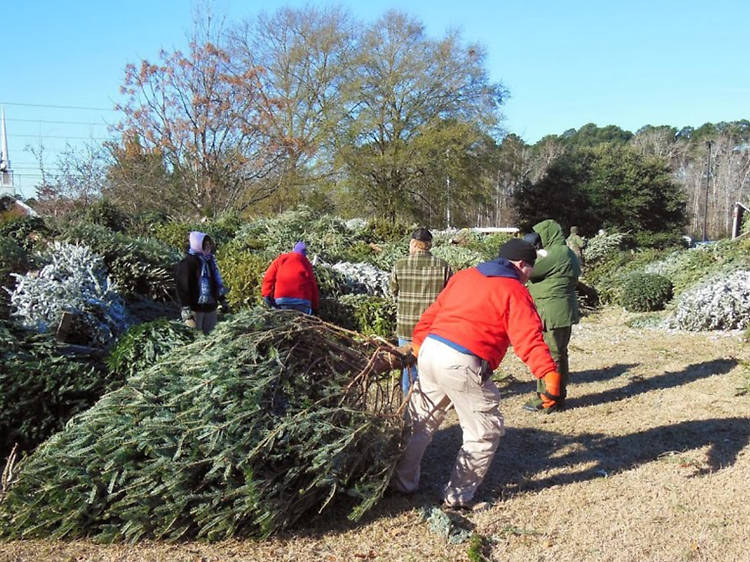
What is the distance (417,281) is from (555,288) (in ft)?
4.42

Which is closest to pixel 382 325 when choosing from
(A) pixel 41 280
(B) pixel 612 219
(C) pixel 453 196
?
(A) pixel 41 280

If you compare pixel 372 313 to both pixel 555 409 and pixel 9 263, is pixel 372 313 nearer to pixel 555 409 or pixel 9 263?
pixel 555 409

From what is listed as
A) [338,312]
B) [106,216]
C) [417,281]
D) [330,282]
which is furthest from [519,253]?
[106,216]

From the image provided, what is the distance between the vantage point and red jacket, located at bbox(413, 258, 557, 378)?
3562mm

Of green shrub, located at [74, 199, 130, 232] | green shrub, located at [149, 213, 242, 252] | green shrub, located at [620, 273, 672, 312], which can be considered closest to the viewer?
green shrub, located at [620, 273, 672, 312]

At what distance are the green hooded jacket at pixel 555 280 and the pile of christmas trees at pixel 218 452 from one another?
2.61 meters

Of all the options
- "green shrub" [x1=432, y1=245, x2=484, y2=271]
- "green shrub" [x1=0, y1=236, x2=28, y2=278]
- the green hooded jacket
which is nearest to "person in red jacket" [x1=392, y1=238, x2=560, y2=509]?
the green hooded jacket

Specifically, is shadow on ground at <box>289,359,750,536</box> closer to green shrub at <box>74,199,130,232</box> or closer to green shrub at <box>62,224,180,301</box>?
green shrub at <box>62,224,180,301</box>

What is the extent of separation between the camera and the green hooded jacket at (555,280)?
19.4 feet

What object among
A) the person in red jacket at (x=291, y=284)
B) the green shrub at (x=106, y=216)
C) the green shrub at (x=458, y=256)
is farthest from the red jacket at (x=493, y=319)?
the green shrub at (x=106, y=216)

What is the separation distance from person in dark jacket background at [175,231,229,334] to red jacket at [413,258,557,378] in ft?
10.9

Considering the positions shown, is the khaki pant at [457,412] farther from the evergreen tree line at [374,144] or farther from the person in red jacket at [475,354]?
the evergreen tree line at [374,144]

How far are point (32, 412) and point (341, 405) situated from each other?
2.79 m

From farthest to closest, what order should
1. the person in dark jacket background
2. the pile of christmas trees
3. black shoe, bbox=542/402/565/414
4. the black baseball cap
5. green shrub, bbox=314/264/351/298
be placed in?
green shrub, bbox=314/264/351/298 → the person in dark jacket background → black shoe, bbox=542/402/565/414 → the black baseball cap → the pile of christmas trees
